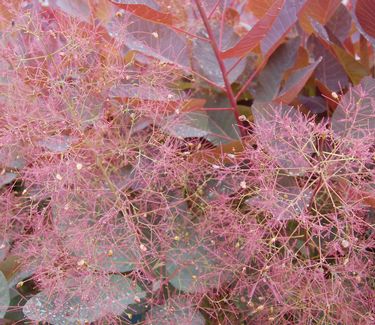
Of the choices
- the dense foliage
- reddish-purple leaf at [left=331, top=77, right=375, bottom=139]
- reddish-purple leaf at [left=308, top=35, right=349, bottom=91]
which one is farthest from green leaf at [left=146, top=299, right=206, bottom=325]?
reddish-purple leaf at [left=308, top=35, right=349, bottom=91]

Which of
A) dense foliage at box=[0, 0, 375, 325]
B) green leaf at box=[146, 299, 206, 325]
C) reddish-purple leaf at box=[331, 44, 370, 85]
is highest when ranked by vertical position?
reddish-purple leaf at box=[331, 44, 370, 85]

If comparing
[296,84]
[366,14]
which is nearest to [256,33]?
[296,84]

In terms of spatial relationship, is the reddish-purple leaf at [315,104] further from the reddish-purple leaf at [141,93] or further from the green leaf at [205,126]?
the reddish-purple leaf at [141,93]

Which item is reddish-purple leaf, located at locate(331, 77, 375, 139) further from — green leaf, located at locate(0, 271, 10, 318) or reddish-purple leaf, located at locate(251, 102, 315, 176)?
green leaf, located at locate(0, 271, 10, 318)

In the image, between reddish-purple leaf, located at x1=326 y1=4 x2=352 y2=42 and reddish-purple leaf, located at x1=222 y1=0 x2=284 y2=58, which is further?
reddish-purple leaf, located at x1=326 y1=4 x2=352 y2=42

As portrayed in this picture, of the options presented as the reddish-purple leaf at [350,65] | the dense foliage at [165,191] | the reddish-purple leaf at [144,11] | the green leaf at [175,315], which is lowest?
the green leaf at [175,315]

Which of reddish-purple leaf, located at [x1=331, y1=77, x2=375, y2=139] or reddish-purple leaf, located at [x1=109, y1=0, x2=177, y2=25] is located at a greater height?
reddish-purple leaf, located at [x1=109, y1=0, x2=177, y2=25]

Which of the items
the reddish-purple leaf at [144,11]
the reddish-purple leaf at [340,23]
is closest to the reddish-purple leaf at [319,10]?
the reddish-purple leaf at [340,23]
